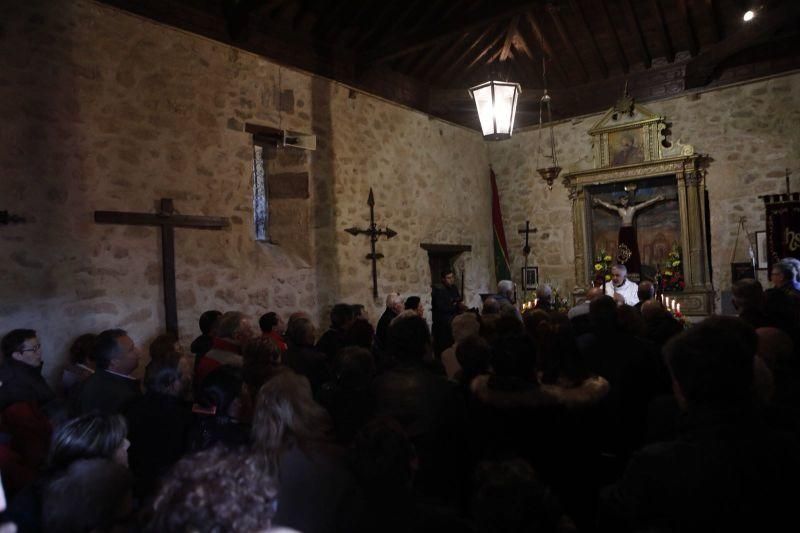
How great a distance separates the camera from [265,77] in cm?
742

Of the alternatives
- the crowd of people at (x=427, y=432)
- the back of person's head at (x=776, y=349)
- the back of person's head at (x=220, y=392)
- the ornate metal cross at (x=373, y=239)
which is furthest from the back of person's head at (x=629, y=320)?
the ornate metal cross at (x=373, y=239)

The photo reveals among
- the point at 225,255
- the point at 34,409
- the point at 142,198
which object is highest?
the point at 142,198

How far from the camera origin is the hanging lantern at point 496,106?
6480mm

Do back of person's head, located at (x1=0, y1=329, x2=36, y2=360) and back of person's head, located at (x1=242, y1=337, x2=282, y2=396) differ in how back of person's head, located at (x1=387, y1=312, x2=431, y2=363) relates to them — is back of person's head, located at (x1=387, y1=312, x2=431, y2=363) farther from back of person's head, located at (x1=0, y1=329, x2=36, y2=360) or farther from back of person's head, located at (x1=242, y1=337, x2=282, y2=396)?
back of person's head, located at (x1=0, y1=329, x2=36, y2=360)

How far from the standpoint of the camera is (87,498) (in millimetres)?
1697

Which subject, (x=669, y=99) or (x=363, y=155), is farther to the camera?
(x=669, y=99)

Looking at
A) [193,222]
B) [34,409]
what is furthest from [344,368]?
[193,222]

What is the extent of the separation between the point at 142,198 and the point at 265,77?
2.33m

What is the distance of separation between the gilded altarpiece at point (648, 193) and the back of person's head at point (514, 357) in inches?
298

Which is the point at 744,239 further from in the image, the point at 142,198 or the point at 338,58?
the point at 142,198

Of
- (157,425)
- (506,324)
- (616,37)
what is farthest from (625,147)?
(157,425)

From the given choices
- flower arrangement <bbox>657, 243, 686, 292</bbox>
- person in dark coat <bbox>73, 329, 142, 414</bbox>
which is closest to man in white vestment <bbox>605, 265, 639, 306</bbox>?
flower arrangement <bbox>657, 243, 686, 292</bbox>

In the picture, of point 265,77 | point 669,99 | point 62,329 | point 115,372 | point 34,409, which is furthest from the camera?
point 669,99

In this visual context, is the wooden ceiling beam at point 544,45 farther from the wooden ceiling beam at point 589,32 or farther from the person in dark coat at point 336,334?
the person in dark coat at point 336,334
